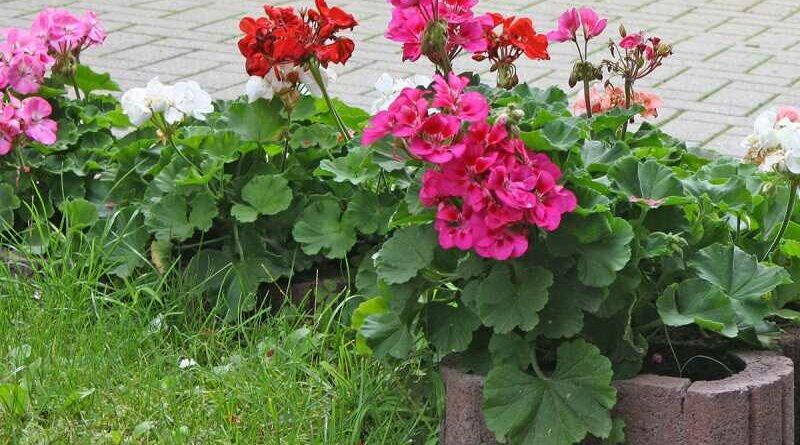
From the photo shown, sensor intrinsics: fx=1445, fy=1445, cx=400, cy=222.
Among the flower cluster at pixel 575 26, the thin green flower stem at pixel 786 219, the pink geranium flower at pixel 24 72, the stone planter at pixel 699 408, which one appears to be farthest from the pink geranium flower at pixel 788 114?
the pink geranium flower at pixel 24 72

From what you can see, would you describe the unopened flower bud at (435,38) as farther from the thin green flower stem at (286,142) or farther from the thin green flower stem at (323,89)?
the thin green flower stem at (286,142)


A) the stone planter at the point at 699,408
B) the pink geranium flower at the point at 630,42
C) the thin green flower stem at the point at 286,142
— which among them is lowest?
the stone planter at the point at 699,408

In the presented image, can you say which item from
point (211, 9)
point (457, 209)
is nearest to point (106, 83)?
point (457, 209)

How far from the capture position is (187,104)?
3.71 m

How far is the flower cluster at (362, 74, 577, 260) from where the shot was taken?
102 inches

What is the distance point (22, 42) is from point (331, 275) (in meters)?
1.15

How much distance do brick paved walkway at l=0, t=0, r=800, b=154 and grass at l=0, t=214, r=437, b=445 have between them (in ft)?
8.48

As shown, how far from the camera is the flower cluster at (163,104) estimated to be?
362 cm

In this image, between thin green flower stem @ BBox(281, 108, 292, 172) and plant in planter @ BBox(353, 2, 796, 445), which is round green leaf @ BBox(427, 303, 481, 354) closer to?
plant in planter @ BBox(353, 2, 796, 445)

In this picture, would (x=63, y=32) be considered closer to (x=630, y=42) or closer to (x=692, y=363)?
(x=630, y=42)

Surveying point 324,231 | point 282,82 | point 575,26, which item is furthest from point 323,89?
point 575,26

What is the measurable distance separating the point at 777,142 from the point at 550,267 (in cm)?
65

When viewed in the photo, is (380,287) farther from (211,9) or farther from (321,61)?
(211,9)

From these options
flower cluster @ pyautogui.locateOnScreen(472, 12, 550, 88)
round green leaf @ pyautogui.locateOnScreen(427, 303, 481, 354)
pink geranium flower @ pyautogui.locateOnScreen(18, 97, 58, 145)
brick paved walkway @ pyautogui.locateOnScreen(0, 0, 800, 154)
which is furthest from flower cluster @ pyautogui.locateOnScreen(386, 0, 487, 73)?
brick paved walkway @ pyautogui.locateOnScreen(0, 0, 800, 154)
